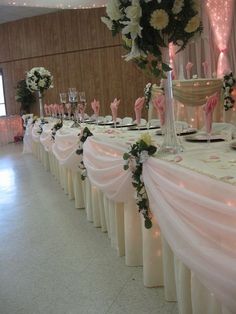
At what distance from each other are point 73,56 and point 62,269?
9.62 metres

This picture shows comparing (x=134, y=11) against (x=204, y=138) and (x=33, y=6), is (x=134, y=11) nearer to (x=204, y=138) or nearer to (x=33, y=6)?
(x=204, y=138)

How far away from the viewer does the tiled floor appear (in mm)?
2355

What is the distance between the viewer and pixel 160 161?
1.95 m

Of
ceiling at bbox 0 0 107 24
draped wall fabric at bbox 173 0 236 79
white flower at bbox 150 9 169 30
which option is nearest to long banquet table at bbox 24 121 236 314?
white flower at bbox 150 9 169 30

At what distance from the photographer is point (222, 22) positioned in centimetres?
705

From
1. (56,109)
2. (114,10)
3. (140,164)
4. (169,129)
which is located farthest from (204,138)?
(56,109)

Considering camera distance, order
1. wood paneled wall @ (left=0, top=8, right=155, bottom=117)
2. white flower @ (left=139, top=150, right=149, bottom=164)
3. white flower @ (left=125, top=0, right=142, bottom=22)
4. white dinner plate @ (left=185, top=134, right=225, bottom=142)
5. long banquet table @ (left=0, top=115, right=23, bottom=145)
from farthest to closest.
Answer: long banquet table @ (left=0, top=115, right=23, bottom=145)
wood paneled wall @ (left=0, top=8, right=155, bottom=117)
white dinner plate @ (left=185, top=134, right=225, bottom=142)
white flower @ (left=139, top=150, right=149, bottom=164)
white flower @ (left=125, top=0, right=142, bottom=22)

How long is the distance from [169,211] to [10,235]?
243 centimetres

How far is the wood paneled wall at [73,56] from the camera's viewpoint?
435 inches

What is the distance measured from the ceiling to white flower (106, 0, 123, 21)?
6.25 m

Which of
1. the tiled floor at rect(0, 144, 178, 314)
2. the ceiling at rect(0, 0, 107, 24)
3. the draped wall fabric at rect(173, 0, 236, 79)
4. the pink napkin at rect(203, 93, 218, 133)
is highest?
the ceiling at rect(0, 0, 107, 24)

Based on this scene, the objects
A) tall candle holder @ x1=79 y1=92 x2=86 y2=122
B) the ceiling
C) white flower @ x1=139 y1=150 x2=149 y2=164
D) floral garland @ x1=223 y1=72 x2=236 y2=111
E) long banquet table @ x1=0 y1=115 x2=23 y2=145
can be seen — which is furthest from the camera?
long banquet table @ x1=0 y1=115 x2=23 y2=145

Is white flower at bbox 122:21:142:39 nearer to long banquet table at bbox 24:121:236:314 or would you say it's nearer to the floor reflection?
long banquet table at bbox 24:121:236:314

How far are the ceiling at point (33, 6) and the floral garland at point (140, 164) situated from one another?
21.0 ft
